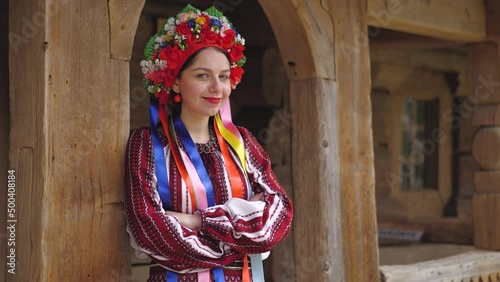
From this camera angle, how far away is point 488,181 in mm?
5684

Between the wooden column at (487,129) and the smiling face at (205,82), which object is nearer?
the smiling face at (205,82)

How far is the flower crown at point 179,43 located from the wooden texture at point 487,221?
302 centimetres

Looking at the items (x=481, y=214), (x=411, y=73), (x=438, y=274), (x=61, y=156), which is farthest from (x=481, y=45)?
(x=61, y=156)

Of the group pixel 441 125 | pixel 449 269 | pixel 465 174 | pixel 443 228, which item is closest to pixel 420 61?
pixel 441 125

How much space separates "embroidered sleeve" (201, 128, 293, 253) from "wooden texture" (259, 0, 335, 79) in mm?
1151

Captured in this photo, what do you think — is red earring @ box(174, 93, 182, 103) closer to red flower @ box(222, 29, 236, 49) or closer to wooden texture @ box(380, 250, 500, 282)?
red flower @ box(222, 29, 236, 49)

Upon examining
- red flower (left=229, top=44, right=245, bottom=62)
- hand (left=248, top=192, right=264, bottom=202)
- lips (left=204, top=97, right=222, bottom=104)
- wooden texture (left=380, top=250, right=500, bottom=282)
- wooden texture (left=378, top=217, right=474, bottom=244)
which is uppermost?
red flower (left=229, top=44, right=245, bottom=62)

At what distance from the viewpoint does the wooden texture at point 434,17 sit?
185 inches

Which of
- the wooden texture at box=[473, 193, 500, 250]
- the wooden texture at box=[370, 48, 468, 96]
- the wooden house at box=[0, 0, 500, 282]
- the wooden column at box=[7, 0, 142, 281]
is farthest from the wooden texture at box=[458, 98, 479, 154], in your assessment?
the wooden column at box=[7, 0, 142, 281]

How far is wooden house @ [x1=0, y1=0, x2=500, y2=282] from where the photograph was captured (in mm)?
2951

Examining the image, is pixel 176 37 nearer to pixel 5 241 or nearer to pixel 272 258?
pixel 5 241

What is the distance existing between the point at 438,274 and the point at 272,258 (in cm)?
121

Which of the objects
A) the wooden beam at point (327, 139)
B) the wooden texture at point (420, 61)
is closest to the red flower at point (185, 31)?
the wooden beam at point (327, 139)

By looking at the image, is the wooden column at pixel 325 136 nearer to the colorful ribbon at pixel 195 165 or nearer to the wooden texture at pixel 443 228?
the colorful ribbon at pixel 195 165
